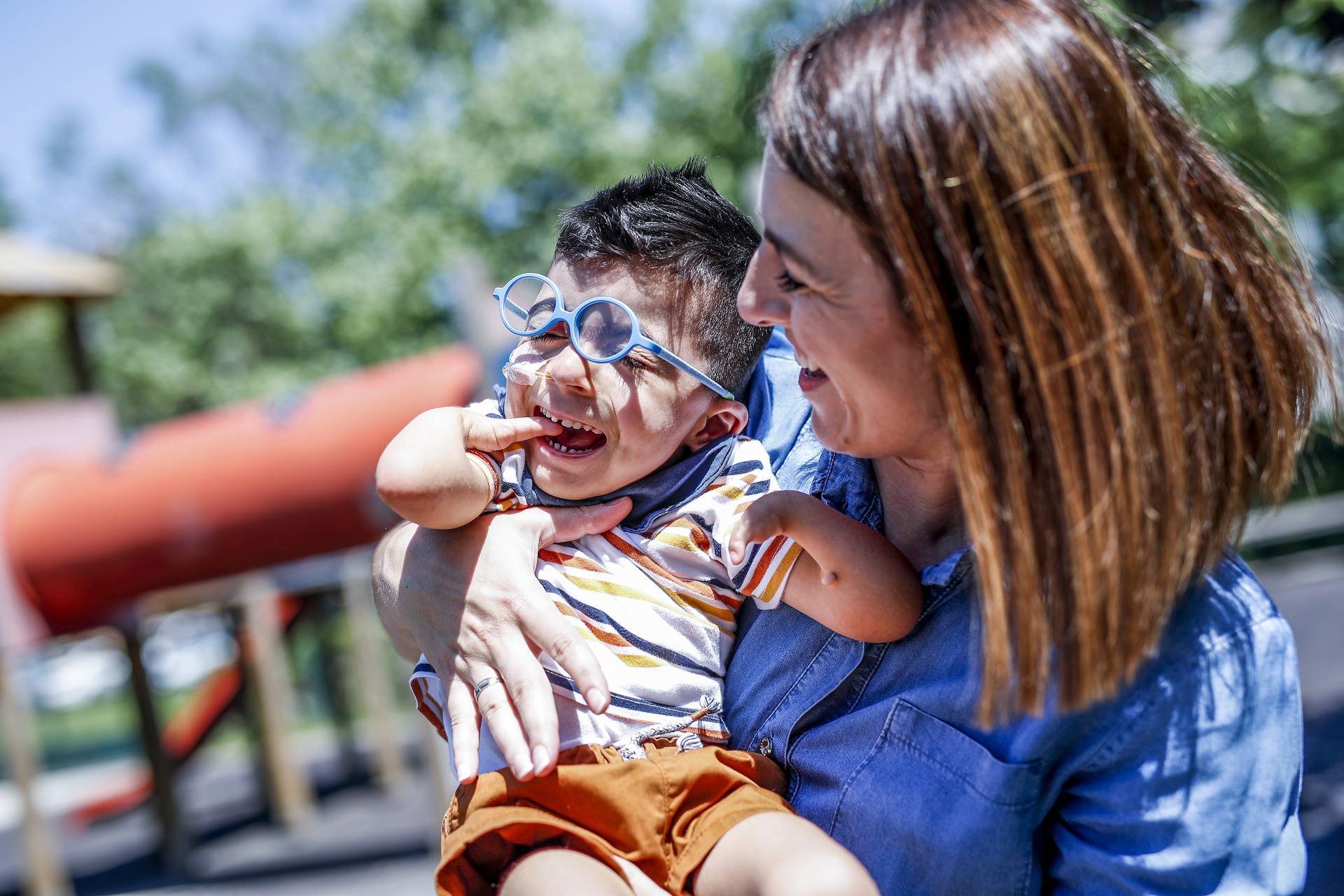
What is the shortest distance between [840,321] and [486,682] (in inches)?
27.5

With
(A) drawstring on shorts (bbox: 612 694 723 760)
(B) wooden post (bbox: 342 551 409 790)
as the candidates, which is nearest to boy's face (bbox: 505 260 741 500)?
(A) drawstring on shorts (bbox: 612 694 723 760)

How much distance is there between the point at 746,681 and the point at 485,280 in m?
4.51

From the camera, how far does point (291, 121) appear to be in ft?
109

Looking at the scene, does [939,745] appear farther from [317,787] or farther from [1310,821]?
[317,787]

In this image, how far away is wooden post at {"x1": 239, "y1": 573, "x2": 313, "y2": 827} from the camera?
9.05m

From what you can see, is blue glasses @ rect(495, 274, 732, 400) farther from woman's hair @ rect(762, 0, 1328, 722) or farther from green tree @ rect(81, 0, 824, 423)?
green tree @ rect(81, 0, 824, 423)

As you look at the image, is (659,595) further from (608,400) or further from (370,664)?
(370,664)

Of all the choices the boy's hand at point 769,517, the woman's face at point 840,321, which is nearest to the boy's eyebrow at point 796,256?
the woman's face at point 840,321

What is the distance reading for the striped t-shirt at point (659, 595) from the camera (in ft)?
5.52

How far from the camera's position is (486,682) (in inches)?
64.8

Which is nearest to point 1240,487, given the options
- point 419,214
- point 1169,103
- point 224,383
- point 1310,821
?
point 1169,103

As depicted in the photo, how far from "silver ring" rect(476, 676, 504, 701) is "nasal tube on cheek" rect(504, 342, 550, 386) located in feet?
1.47

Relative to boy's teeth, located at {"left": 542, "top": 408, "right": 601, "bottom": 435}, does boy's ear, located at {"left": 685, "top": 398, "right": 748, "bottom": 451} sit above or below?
below

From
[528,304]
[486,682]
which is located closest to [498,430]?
[528,304]
